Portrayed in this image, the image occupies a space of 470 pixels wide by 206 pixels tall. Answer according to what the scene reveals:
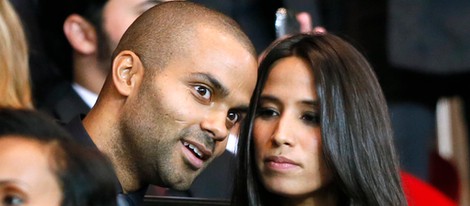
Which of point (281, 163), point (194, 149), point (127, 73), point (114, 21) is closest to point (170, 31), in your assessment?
point (127, 73)

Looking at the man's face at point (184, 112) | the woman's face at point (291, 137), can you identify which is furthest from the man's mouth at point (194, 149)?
the woman's face at point (291, 137)

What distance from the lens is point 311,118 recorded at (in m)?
2.57

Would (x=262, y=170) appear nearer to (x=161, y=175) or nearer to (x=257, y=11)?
(x=161, y=175)

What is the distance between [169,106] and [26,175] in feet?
2.25

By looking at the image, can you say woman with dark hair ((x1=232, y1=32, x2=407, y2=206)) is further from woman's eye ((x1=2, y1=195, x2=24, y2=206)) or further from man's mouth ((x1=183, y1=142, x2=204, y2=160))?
woman's eye ((x1=2, y1=195, x2=24, y2=206))

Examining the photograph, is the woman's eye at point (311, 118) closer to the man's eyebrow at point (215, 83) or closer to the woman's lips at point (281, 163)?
the woman's lips at point (281, 163)

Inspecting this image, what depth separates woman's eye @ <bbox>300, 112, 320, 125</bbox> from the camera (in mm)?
2561

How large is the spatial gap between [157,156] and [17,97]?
29 cm

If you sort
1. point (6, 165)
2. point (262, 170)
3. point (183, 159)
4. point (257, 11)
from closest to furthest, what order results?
point (6, 165), point (183, 159), point (262, 170), point (257, 11)

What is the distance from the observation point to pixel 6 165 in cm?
168

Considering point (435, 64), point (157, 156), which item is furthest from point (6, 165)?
point (435, 64)

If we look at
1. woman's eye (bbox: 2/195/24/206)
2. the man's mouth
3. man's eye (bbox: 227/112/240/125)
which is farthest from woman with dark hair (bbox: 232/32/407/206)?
woman's eye (bbox: 2/195/24/206)

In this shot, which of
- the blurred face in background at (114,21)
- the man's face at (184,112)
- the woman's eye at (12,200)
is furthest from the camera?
the blurred face in background at (114,21)

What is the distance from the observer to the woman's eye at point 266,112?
102 inches
